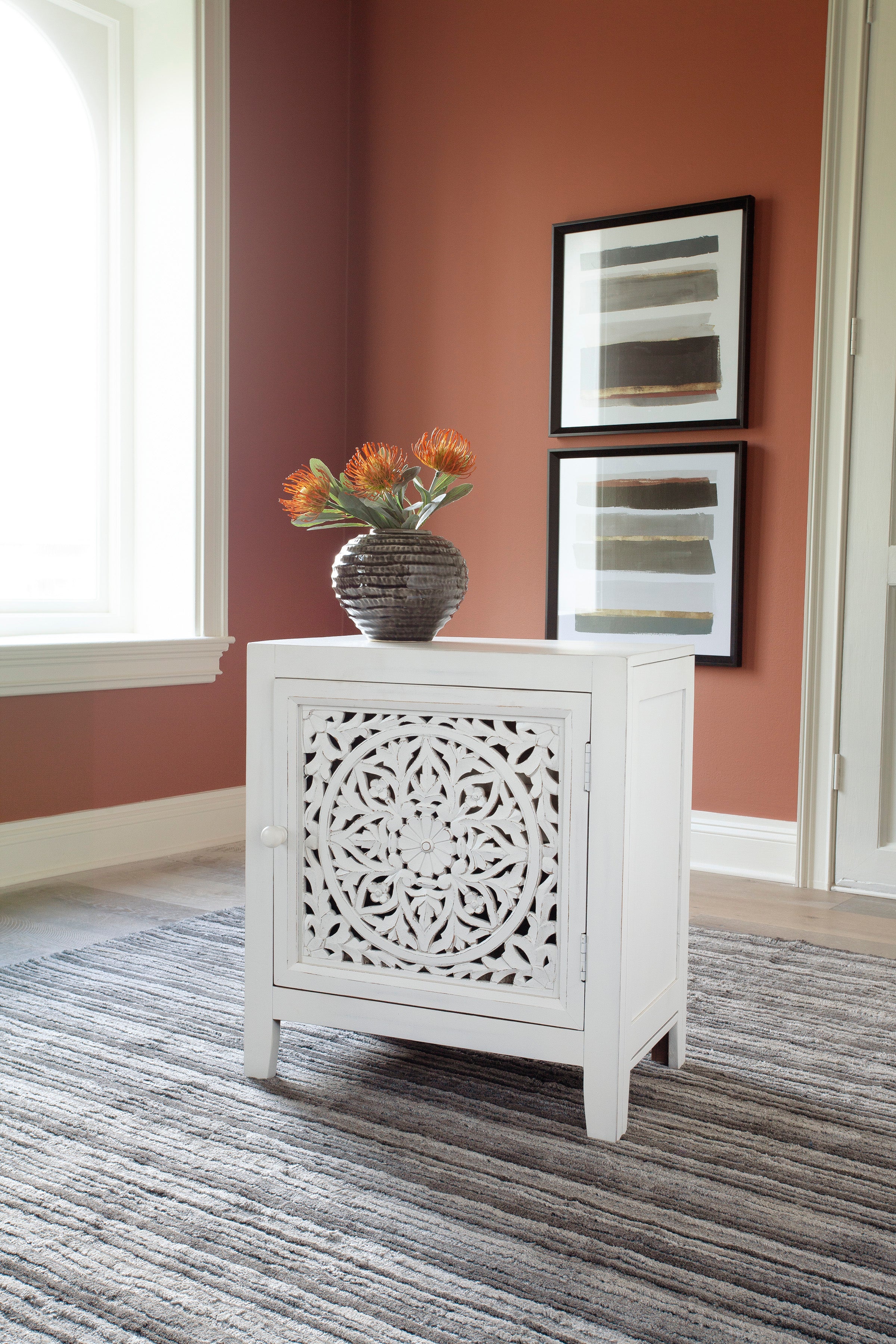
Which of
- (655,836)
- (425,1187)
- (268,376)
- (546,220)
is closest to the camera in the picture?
(425,1187)

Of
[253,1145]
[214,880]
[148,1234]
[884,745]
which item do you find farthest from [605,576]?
[148,1234]

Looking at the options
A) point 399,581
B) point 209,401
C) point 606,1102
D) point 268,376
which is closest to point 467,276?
point 268,376

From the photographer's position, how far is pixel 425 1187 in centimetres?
134

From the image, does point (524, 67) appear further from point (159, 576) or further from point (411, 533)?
point (411, 533)

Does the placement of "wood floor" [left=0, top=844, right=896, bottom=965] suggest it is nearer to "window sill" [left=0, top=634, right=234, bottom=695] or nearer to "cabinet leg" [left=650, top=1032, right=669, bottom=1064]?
"window sill" [left=0, top=634, right=234, bottom=695]

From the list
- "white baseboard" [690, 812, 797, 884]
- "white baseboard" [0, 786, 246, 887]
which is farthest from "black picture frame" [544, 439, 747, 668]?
"white baseboard" [0, 786, 246, 887]

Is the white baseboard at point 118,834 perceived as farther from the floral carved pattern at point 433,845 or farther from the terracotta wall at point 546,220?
the floral carved pattern at point 433,845

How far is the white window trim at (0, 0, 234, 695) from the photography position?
10.4 ft

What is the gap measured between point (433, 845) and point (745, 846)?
1.77m

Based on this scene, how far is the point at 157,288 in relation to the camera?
329 cm

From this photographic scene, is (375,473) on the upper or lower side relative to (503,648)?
upper

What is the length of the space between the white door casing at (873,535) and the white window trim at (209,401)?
176 centimetres

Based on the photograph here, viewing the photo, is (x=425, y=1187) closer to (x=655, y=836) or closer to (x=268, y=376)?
(x=655, y=836)

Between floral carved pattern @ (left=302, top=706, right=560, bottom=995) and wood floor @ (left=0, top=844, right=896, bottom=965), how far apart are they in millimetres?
936
